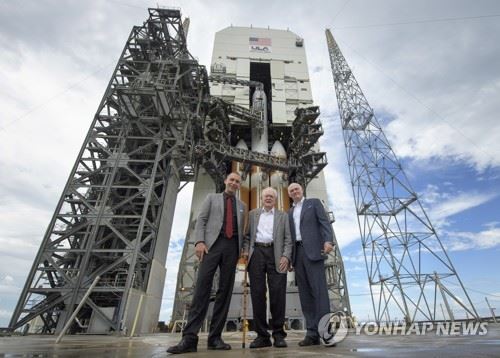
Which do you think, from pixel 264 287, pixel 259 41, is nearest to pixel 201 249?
Answer: pixel 264 287

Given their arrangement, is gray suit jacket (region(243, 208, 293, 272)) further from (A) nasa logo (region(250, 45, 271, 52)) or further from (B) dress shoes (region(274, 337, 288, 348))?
A: (A) nasa logo (region(250, 45, 271, 52))

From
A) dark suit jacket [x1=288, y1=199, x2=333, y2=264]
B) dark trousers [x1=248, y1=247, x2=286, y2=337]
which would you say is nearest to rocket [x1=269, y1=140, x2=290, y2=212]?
dark suit jacket [x1=288, y1=199, x2=333, y2=264]

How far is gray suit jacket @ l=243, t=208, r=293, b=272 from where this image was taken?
3.26 meters

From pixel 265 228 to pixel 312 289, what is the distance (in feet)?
2.90

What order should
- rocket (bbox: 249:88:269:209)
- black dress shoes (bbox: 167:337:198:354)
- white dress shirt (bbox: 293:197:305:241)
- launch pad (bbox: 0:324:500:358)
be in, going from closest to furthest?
launch pad (bbox: 0:324:500:358)
black dress shoes (bbox: 167:337:198:354)
white dress shirt (bbox: 293:197:305:241)
rocket (bbox: 249:88:269:209)

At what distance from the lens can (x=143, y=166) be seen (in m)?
14.6

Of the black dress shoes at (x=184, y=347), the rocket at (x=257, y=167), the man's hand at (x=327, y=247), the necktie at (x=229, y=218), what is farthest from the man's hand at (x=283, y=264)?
the rocket at (x=257, y=167)

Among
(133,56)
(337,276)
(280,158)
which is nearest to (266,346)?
(337,276)

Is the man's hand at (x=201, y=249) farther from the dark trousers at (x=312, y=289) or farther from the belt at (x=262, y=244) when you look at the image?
the dark trousers at (x=312, y=289)

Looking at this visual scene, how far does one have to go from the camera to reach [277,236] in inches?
131

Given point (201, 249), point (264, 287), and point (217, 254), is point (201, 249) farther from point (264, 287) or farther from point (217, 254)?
point (264, 287)

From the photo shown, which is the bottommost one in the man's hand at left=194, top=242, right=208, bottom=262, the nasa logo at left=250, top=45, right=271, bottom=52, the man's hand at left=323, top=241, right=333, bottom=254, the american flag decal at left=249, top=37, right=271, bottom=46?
the man's hand at left=194, top=242, right=208, bottom=262

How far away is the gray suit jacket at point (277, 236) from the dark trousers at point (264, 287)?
67 mm

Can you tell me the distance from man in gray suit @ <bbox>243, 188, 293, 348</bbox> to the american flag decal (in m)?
25.8
